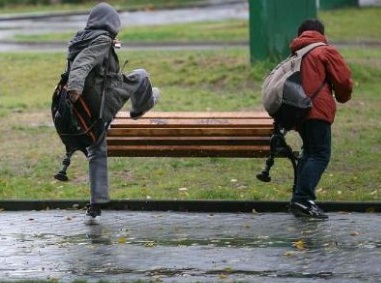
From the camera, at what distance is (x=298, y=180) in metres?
11.0

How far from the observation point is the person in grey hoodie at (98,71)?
1052 centimetres

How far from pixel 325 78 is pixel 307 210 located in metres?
1.09

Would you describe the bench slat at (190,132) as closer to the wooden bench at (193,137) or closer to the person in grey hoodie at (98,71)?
the wooden bench at (193,137)

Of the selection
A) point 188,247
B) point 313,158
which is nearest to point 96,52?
point 188,247

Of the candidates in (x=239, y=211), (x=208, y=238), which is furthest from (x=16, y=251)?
(x=239, y=211)

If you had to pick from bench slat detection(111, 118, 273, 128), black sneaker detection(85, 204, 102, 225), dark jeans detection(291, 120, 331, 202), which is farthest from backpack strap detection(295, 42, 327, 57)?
black sneaker detection(85, 204, 102, 225)

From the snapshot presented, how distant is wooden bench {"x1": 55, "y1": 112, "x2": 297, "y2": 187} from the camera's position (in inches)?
459

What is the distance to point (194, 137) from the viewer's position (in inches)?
463

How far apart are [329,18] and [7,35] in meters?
7.68

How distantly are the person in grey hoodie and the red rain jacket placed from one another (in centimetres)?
136

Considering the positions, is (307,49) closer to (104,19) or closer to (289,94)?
(289,94)

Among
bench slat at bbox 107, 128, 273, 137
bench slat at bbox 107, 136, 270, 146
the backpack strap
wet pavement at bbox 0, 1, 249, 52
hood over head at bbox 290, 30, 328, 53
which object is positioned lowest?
wet pavement at bbox 0, 1, 249, 52

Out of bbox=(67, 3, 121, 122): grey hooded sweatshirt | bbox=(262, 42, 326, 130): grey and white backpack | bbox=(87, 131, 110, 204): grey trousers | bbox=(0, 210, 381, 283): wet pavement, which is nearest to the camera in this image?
bbox=(0, 210, 381, 283): wet pavement

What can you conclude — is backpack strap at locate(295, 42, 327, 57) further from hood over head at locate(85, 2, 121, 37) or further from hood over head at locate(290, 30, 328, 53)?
hood over head at locate(85, 2, 121, 37)
